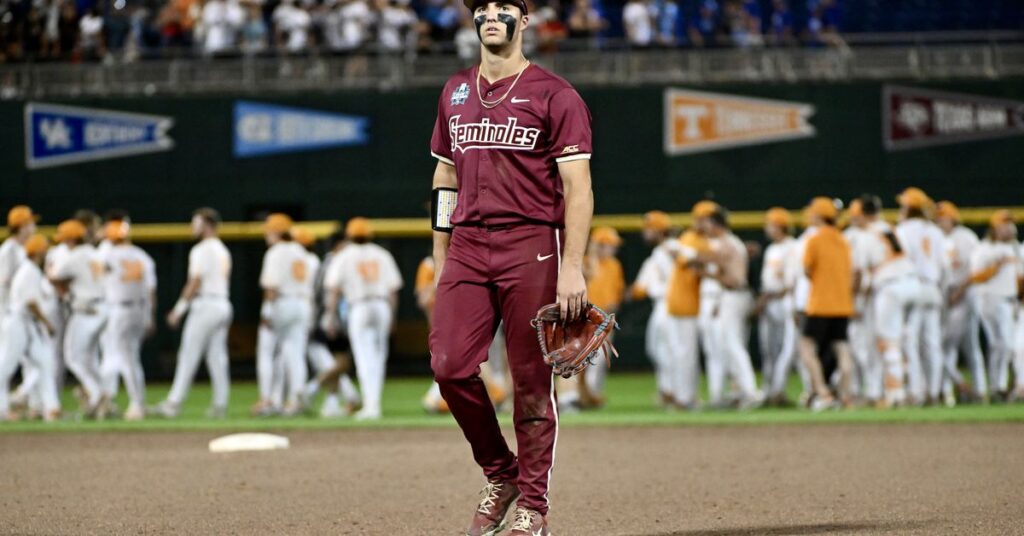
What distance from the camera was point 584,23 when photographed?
23781 millimetres

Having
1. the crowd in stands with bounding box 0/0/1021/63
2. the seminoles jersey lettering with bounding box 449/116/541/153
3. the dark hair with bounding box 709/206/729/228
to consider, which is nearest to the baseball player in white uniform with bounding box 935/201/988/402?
the dark hair with bounding box 709/206/729/228

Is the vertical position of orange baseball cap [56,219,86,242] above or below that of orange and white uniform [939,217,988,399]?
above

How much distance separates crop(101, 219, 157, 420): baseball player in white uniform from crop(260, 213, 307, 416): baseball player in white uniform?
131cm

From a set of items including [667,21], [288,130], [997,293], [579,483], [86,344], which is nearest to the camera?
[579,483]

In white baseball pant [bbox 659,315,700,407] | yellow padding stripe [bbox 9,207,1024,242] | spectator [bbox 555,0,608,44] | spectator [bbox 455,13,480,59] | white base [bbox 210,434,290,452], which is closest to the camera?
white base [bbox 210,434,290,452]

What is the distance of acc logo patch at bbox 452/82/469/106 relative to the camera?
6195 mm

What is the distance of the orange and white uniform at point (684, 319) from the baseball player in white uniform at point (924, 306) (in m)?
2.16

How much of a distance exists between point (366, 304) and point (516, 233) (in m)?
9.40

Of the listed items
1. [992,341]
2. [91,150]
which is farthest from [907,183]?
[91,150]

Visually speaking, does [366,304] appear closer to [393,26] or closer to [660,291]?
[660,291]

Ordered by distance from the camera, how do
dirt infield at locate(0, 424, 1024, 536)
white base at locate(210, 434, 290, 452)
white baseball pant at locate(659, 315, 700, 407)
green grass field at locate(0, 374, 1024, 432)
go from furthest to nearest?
white baseball pant at locate(659, 315, 700, 407) → green grass field at locate(0, 374, 1024, 432) → white base at locate(210, 434, 290, 452) → dirt infield at locate(0, 424, 1024, 536)

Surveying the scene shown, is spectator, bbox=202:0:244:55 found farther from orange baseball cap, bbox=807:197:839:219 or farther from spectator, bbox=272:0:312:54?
orange baseball cap, bbox=807:197:839:219

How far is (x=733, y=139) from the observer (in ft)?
77.6

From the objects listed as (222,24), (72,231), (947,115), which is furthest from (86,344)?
(947,115)
